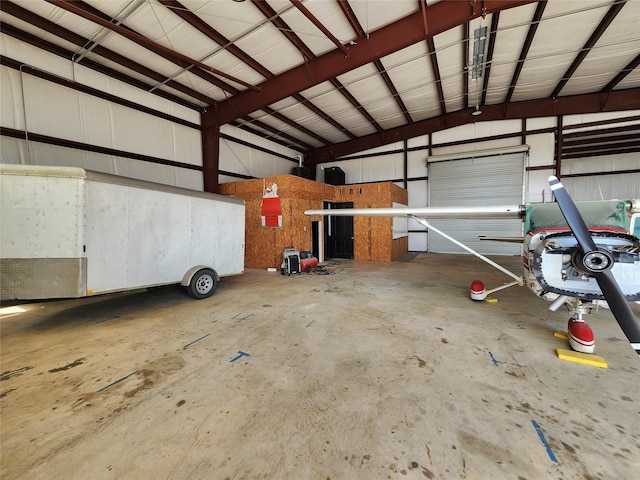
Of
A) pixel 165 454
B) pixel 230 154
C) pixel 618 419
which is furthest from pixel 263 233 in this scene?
pixel 618 419

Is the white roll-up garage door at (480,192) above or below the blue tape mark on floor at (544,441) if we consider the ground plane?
above

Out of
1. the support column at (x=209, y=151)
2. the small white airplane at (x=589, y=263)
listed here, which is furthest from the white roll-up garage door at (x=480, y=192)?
the support column at (x=209, y=151)

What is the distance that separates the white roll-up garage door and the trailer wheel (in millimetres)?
11387

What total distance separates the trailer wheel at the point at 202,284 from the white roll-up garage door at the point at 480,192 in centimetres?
1139

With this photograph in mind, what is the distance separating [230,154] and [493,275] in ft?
36.6

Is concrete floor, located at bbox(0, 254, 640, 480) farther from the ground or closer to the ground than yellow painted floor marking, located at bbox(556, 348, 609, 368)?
closer to the ground

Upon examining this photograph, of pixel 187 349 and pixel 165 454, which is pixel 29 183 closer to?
pixel 187 349

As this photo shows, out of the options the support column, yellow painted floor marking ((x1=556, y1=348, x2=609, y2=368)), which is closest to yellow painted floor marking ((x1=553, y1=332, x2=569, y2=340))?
yellow painted floor marking ((x1=556, y1=348, x2=609, y2=368))

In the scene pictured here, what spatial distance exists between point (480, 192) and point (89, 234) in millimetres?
14304

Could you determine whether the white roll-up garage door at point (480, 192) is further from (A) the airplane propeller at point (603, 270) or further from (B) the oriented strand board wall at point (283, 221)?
(A) the airplane propeller at point (603, 270)

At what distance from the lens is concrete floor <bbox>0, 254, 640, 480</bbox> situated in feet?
5.09

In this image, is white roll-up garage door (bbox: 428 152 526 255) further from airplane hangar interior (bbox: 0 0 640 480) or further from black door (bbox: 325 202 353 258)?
black door (bbox: 325 202 353 258)

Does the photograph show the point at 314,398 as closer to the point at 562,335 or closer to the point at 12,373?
the point at 12,373

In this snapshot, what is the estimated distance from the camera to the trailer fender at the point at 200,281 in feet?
16.0
